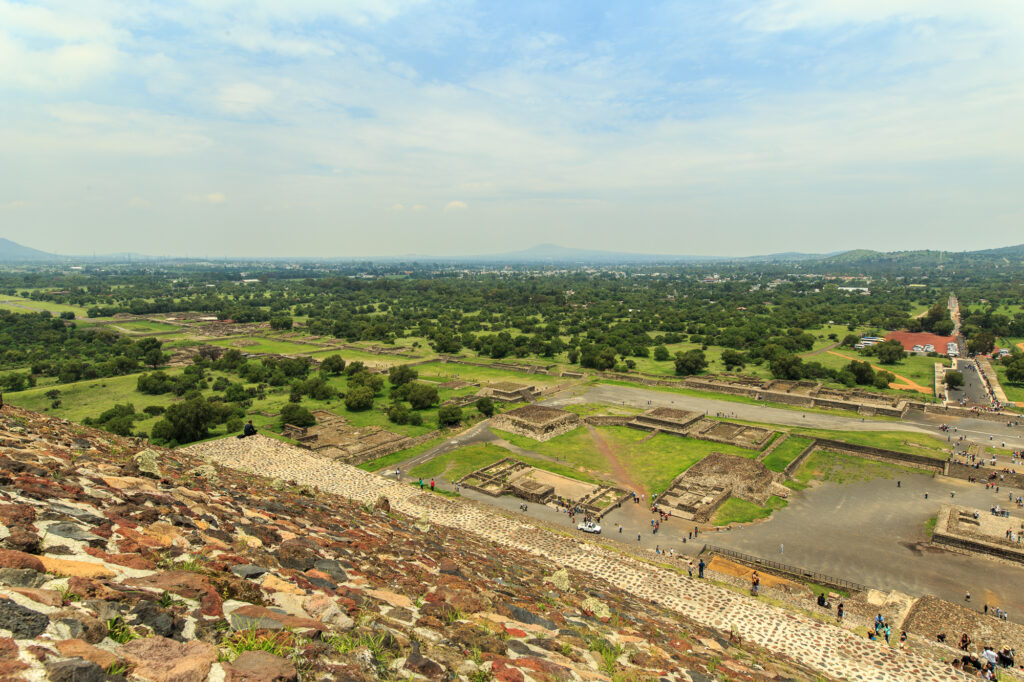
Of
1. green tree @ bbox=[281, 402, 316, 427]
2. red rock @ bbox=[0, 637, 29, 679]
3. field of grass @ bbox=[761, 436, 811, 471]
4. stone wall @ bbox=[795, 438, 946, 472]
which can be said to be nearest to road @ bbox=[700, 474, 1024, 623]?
stone wall @ bbox=[795, 438, 946, 472]

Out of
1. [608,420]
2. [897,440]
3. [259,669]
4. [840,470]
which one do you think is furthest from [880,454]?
[259,669]

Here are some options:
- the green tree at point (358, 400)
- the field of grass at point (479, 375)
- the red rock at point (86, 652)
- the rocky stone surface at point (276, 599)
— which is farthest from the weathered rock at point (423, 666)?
the field of grass at point (479, 375)

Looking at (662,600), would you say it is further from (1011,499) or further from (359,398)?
(359,398)

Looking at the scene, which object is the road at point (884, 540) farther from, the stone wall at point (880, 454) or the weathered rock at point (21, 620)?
the weathered rock at point (21, 620)

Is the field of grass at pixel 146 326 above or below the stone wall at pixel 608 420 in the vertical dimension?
above

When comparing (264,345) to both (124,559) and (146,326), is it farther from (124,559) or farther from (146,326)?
(124,559)

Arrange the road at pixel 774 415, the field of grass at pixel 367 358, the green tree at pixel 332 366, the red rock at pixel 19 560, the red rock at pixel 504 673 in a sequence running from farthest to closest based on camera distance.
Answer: the field of grass at pixel 367 358 → the green tree at pixel 332 366 → the road at pixel 774 415 → the red rock at pixel 504 673 → the red rock at pixel 19 560

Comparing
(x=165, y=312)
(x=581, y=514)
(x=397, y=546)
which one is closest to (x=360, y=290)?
(x=165, y=312)
